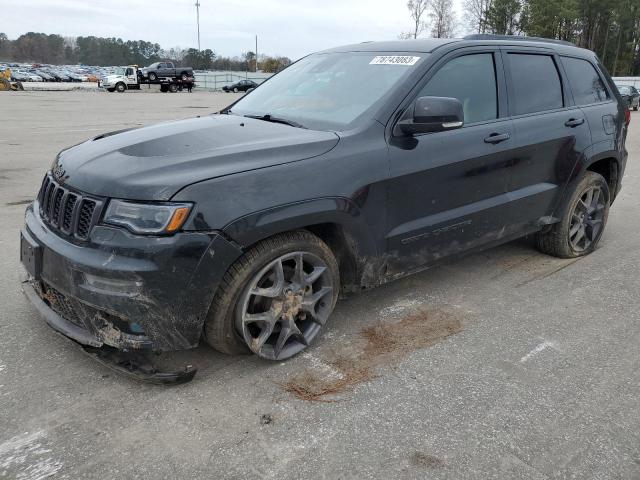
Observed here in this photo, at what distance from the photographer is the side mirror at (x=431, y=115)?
323 cm

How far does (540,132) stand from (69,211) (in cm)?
331

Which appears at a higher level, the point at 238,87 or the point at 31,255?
the point at 238,87

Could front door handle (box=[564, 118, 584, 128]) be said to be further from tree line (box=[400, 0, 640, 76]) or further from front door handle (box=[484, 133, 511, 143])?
tree line (box=[400, 0, 640, 76])

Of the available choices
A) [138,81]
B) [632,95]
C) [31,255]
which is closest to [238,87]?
[138,81]

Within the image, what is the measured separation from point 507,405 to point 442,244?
3.99 ft

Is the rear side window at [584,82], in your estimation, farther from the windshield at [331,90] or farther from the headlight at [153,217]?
the headlight at [153,217]

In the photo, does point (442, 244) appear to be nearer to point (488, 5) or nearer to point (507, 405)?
point (507, 405)

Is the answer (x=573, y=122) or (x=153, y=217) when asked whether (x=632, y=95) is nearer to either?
(x=573, y=122)

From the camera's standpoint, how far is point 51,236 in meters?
2.87

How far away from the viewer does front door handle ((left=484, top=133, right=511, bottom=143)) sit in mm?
3816

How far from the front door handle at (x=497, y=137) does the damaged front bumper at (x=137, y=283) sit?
204 centimetres

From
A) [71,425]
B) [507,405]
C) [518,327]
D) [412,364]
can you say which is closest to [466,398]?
[507,405]

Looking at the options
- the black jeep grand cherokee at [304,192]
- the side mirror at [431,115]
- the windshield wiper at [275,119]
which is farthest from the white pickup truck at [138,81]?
the side mirror at [431,115]

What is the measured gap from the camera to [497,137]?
12.7 ft
